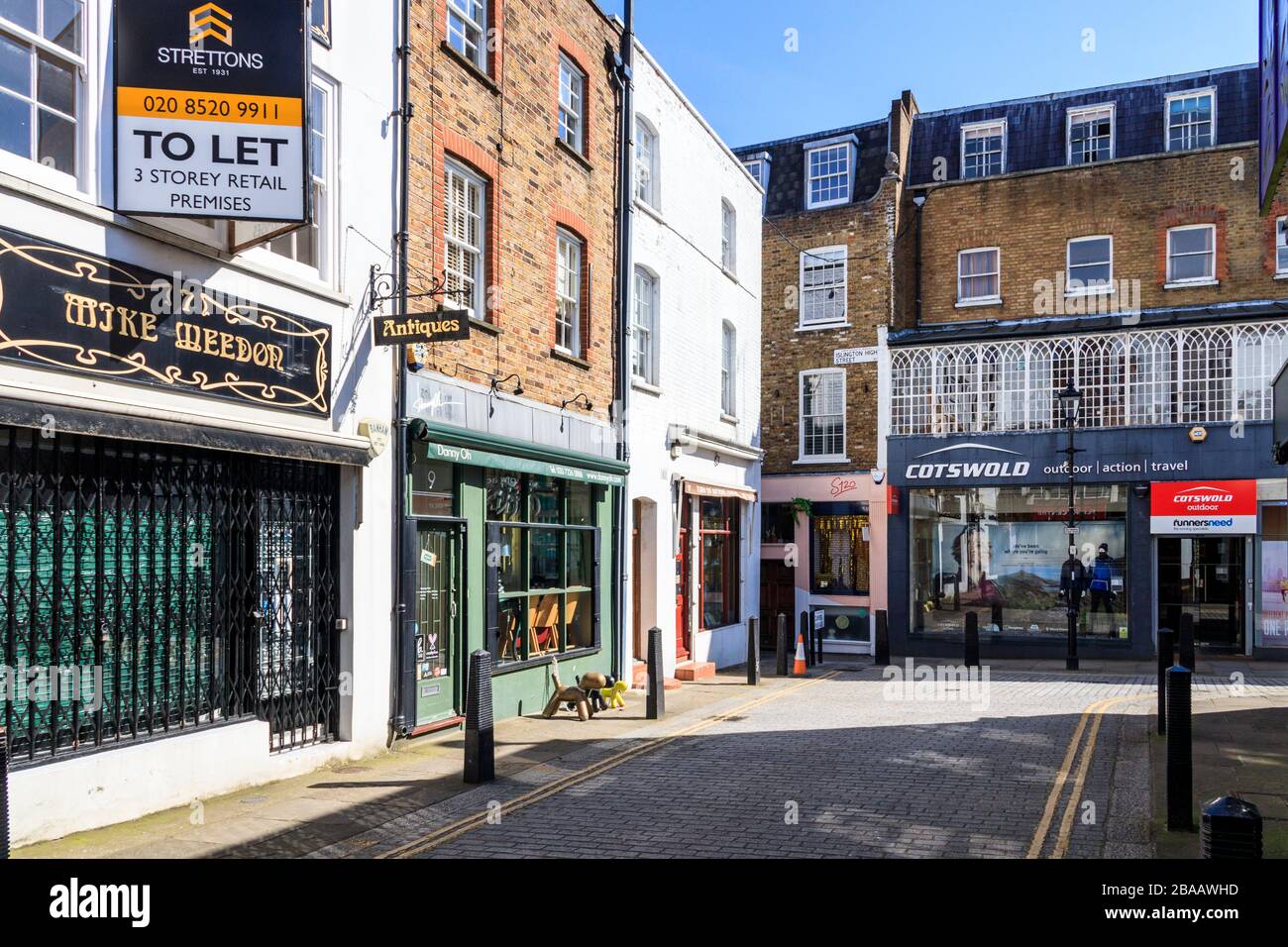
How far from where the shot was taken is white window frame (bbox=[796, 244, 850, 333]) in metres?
26.2

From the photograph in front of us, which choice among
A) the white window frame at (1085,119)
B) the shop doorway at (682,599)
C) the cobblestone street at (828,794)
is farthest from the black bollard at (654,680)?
the white window frame at (1085,119)

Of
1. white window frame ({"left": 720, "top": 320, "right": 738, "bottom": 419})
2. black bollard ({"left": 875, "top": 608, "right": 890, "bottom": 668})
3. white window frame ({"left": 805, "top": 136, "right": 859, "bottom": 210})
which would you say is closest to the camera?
black bollard ({"left": 875, "top": 608, "right": 890, "bottom": 668})

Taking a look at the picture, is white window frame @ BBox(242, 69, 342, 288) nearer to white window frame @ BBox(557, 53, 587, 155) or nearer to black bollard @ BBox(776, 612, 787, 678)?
white window frame @ BBox(557, 53, 587, 155)

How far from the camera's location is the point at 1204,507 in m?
21.8

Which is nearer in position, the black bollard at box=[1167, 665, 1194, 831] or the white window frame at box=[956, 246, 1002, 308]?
the black bollard at box=[1167, 665, 1194, 831]

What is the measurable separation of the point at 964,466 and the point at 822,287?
5.70m

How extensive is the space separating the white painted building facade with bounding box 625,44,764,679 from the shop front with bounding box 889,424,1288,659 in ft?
14.2

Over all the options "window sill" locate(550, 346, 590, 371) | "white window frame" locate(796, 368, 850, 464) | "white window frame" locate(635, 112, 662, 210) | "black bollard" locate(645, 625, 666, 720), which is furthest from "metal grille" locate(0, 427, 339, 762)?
"white window frame" locate(796, 368, 850, 464)

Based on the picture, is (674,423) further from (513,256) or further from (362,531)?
(362,531)

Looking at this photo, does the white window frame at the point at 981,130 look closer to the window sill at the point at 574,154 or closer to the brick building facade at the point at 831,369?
the brick building facade at the point at 831,369

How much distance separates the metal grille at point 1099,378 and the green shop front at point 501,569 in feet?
36.8

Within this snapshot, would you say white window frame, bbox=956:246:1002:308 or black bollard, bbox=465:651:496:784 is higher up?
white window frame, bbox=956:246:1002:308

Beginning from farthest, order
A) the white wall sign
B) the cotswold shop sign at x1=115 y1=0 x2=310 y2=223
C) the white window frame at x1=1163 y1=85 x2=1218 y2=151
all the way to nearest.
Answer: the white wall sign, the white window frame at x1=1163 y1=85 x2=1218 y2=151, the cotswold shop sign at x1=115 y1=0 x2=310 y2=223

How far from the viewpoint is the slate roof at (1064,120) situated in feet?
79.2
